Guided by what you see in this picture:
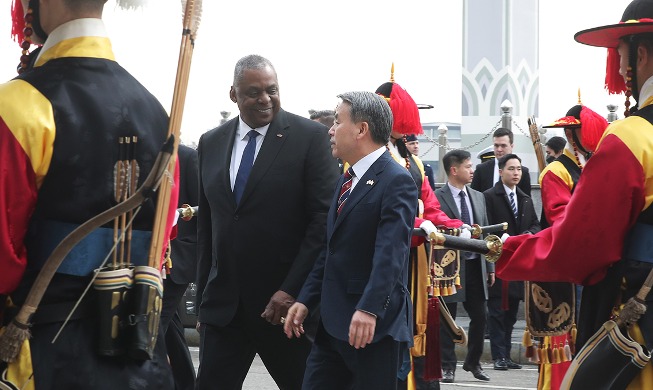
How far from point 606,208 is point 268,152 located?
1.75 metres

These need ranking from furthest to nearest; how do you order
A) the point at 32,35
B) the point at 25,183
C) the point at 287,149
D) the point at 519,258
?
the point at 287,149 < the point at 519,258 < the point at 32,35 < the point at 25,183

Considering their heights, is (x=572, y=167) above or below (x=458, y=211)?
above

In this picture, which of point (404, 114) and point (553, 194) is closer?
point (404, 114)

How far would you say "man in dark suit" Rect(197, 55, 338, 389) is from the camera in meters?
5.18

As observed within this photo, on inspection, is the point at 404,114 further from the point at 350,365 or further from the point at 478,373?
the point at 478,373

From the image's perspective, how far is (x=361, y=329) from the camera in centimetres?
449

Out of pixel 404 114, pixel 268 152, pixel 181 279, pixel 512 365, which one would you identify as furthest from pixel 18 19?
pixel 512 365

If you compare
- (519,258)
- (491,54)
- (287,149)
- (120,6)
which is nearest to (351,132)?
(287,149)

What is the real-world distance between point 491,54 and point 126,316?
21655mm

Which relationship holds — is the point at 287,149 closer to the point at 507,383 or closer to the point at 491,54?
the point at 507,383

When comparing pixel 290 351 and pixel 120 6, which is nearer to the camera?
pixel 120 6

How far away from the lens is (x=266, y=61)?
17.7 feet

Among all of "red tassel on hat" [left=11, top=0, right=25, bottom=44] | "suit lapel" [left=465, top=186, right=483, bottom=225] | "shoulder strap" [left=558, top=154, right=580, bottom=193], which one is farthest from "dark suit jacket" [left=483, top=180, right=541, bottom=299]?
"red tassel on hat" [left=11, top=0, right=25, bottom=44]

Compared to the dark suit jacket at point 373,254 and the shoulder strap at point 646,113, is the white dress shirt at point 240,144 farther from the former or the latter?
the shoulder strap at point 646,113
